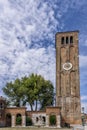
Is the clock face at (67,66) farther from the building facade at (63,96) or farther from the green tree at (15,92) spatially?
the green tree at (15,92)

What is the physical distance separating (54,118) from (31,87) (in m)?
14.3

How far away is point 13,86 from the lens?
69250 millimetres

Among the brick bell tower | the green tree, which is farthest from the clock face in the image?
the green tree

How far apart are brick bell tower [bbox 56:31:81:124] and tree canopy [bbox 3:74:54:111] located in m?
4.76

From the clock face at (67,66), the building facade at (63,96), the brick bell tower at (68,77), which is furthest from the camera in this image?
the clock face at (67,66)

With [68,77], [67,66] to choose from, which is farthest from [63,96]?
[67,66]

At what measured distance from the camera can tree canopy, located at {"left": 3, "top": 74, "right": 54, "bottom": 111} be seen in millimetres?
67375

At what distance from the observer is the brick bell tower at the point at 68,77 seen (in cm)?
6300

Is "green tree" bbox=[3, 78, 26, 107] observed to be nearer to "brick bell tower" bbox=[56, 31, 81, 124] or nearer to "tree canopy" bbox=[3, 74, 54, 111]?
"tree canopy" bbox=[3, 74, 54, 111]

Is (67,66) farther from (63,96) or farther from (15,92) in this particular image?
(15,92)

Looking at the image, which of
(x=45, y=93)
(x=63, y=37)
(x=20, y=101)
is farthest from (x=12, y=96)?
(x=63, y=37)

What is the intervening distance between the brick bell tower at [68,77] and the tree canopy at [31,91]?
476cm

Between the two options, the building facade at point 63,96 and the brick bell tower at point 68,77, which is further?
the brick bell tower at point 68,77

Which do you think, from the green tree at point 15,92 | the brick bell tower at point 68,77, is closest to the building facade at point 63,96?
the brick bell tower at point 68,77
